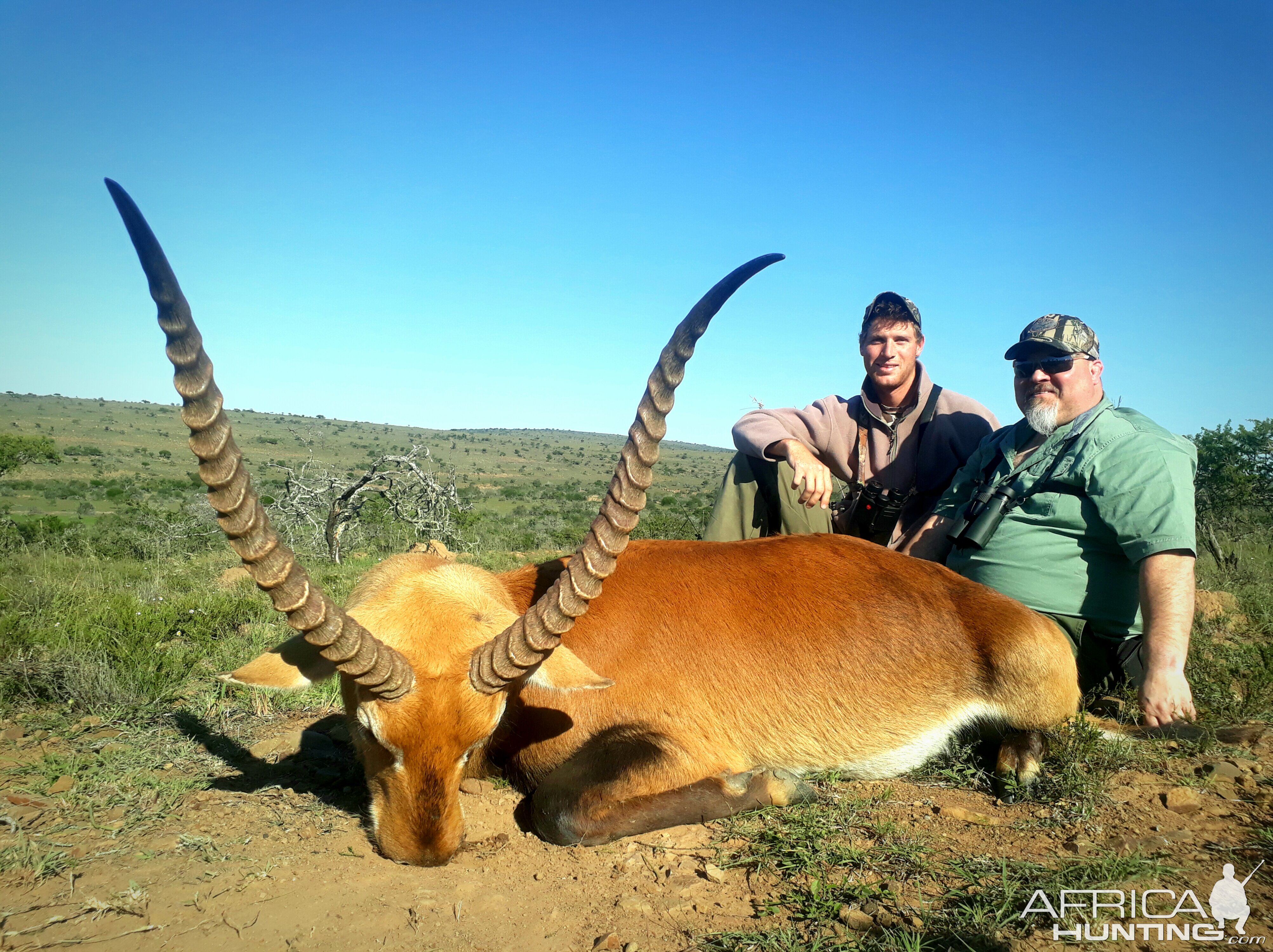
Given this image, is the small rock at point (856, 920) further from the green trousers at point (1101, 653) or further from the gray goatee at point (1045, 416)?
the gray goatee at point (1045, 416)

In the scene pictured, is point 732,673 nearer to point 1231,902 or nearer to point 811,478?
point 811,478

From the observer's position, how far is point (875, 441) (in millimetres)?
6402

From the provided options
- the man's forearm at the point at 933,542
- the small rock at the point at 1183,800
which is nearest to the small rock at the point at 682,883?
the small rock at the point at 1183,800

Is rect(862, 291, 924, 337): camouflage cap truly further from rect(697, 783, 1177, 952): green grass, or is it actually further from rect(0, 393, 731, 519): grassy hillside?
rect(0, 393, 731, 519): grassy hillside

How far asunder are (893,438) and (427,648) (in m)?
4.50

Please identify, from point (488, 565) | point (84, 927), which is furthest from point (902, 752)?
point (488, 565)

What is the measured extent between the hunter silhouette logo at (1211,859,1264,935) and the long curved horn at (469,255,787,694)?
2.47m

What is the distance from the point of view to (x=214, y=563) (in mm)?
11727

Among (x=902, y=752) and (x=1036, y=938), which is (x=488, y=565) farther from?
(x=1036, y=938)

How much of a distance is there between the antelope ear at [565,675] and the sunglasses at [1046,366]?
11.6ft

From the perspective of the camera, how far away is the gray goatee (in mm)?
4812

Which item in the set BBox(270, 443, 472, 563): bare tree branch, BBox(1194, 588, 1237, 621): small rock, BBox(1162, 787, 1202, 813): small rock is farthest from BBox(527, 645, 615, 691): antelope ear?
BBox(270, 443, 472, 563): bare tree branch

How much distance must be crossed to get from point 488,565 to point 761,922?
9637 millimetres

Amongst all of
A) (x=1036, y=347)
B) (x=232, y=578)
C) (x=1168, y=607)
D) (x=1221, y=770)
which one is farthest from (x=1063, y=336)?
(x=232, y=578)
